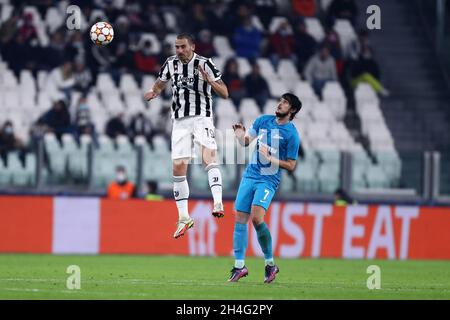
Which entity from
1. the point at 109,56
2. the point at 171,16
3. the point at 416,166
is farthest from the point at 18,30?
the point at 416,166

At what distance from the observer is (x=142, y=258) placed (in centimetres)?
2067

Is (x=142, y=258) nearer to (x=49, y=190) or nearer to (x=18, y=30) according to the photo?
(x=49, y=190)

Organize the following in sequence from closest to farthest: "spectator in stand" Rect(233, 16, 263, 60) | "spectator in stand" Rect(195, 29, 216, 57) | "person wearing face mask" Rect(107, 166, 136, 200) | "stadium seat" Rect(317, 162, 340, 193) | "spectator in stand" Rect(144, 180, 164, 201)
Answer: "person wearing face mask" Rect(107, 166, 136, 200), "spectator in stand" Rect(144, 180, 164, 201), "stadium seat" Rect(317, 162, 340, 193), "spectator in stand" Rect(195, 29, 216, 57), "spectator in stand" Rect(233, 16, 263, 60)

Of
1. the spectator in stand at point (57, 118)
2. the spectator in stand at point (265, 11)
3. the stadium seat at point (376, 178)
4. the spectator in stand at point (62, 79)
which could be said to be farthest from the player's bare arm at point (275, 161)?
the spectator in stand at point (265, 11)

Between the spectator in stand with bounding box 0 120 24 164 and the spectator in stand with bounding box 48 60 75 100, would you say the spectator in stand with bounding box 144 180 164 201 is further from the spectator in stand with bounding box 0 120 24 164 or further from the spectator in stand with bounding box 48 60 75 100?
the spectator in stand with bounding box 48 60 75 100

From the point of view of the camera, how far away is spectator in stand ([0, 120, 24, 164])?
21.8 meters

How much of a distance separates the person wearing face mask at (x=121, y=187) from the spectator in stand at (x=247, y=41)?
20.6ft

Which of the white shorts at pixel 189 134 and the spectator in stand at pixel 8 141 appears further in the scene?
the spectator in stand at pixel 8 141

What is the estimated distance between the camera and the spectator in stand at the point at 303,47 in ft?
91.1

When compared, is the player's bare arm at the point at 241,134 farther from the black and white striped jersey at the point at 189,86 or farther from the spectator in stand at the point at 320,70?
the spectator in stand at the point at 320,70

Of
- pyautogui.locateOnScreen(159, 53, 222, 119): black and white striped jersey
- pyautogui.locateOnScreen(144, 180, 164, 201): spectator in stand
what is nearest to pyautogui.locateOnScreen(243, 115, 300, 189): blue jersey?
pyautogui.locateOnScreen(159, 53, 222, 119): black and white striped jersey

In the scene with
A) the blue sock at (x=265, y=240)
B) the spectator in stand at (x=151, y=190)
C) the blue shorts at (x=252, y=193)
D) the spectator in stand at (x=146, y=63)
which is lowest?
the blue sock at (x=265, y=240)

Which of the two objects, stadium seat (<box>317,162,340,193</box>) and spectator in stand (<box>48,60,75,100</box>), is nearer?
stadium seat (<box>317,162,340,193</box>)

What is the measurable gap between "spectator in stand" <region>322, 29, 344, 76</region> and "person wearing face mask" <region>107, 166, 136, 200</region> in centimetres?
739
